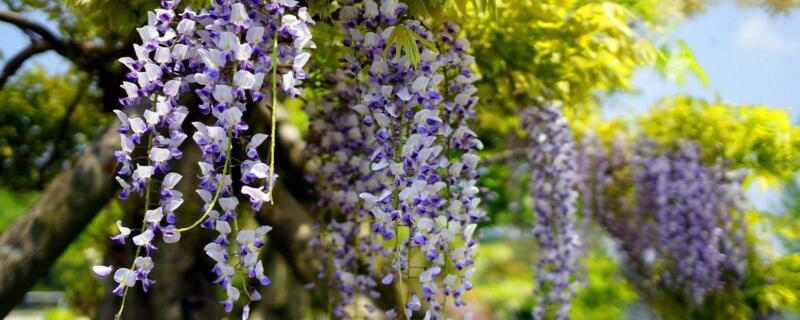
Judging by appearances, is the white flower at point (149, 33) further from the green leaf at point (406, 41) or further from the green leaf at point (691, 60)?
the green leaf at point (691, 60)

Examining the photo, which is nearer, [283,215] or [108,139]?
[108,139]

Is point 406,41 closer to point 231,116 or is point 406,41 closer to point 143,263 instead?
point 231,116

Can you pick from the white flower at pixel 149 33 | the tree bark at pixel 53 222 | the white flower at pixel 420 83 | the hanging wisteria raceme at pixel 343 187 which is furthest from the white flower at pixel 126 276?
the tree bark at pixel 53 222

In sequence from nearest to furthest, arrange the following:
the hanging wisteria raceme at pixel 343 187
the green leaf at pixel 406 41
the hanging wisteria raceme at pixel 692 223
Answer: the green leaf at pixel 406 41
the hanging wisteria raceme at pixel 343 187
the hanging wisteria raceme at pixel 692 223

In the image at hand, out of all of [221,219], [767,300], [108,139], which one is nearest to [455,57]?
[221,219]

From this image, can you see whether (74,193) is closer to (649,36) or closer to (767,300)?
(649,36)

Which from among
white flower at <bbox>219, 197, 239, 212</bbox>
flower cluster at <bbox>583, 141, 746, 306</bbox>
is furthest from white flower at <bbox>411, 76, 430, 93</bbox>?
flower cluster at <bbox>583, 141, 746, 306</bbox>

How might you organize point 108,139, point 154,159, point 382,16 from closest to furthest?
1. point 154,159
2. point 382,16
3. point 108,139
